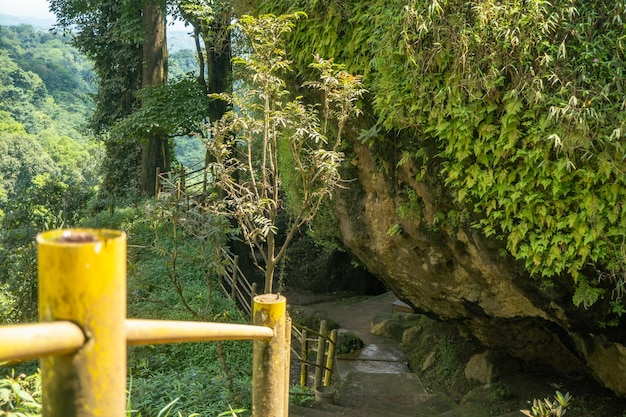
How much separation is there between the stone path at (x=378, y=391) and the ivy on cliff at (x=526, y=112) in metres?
2.30

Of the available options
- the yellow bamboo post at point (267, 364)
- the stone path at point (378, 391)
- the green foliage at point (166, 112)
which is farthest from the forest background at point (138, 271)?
the green foliage at point (166, 112)

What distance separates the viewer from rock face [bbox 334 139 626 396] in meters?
5.11

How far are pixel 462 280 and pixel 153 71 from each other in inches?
380

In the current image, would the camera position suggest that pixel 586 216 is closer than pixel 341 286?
Yes

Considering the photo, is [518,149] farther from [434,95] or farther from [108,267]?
[108,267]

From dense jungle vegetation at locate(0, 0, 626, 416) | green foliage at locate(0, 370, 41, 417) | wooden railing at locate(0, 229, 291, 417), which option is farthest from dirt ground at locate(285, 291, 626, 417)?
wooden railing at locate(0, 229, 291, 417)

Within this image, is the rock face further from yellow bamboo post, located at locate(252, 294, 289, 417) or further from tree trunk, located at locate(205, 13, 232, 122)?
tree trunk, located at locate(205, 13, 232, 122)

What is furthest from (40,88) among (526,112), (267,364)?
(267,364)

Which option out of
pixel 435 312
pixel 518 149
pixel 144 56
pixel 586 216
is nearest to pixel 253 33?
pixel 518 149

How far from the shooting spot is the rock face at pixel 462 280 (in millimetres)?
5105

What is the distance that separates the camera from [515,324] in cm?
642

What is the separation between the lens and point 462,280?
5750mm

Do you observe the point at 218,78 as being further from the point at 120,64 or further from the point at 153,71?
the point at 120,64

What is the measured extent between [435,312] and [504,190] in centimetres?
284
